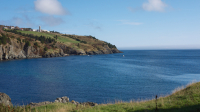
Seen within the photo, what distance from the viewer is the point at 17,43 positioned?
147125 millimetres

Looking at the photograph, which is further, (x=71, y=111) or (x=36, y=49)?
(x=36, y=49)

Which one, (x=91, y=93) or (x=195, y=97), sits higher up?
(x=195, y=97)

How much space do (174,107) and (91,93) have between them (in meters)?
27.1

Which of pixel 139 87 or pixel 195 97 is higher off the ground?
pixel 195 97

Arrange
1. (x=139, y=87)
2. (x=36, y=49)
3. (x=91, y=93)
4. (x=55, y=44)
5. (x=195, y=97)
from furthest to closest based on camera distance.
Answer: (x=55, y=44) → (x=36, y=49) → (x=139, y=87) → (x=91, y=93) → (x=195, y=97)

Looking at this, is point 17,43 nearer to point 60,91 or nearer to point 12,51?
point 12,51

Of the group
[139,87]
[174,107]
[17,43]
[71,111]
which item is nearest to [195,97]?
[174,107]

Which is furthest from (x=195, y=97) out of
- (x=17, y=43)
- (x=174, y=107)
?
(x=17, y=43)

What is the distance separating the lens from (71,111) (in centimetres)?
1555

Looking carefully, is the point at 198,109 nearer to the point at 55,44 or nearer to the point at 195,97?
the point at 195,97

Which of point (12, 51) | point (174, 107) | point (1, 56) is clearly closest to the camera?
point (174, 107)

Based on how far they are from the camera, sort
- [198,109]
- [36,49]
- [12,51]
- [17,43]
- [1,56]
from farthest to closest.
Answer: [36,49] → [17,43] → [12,51] → [1,56] → [198,109]

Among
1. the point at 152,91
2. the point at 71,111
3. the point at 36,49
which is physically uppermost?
the point at 36,49

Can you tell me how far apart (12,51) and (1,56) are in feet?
39.9
